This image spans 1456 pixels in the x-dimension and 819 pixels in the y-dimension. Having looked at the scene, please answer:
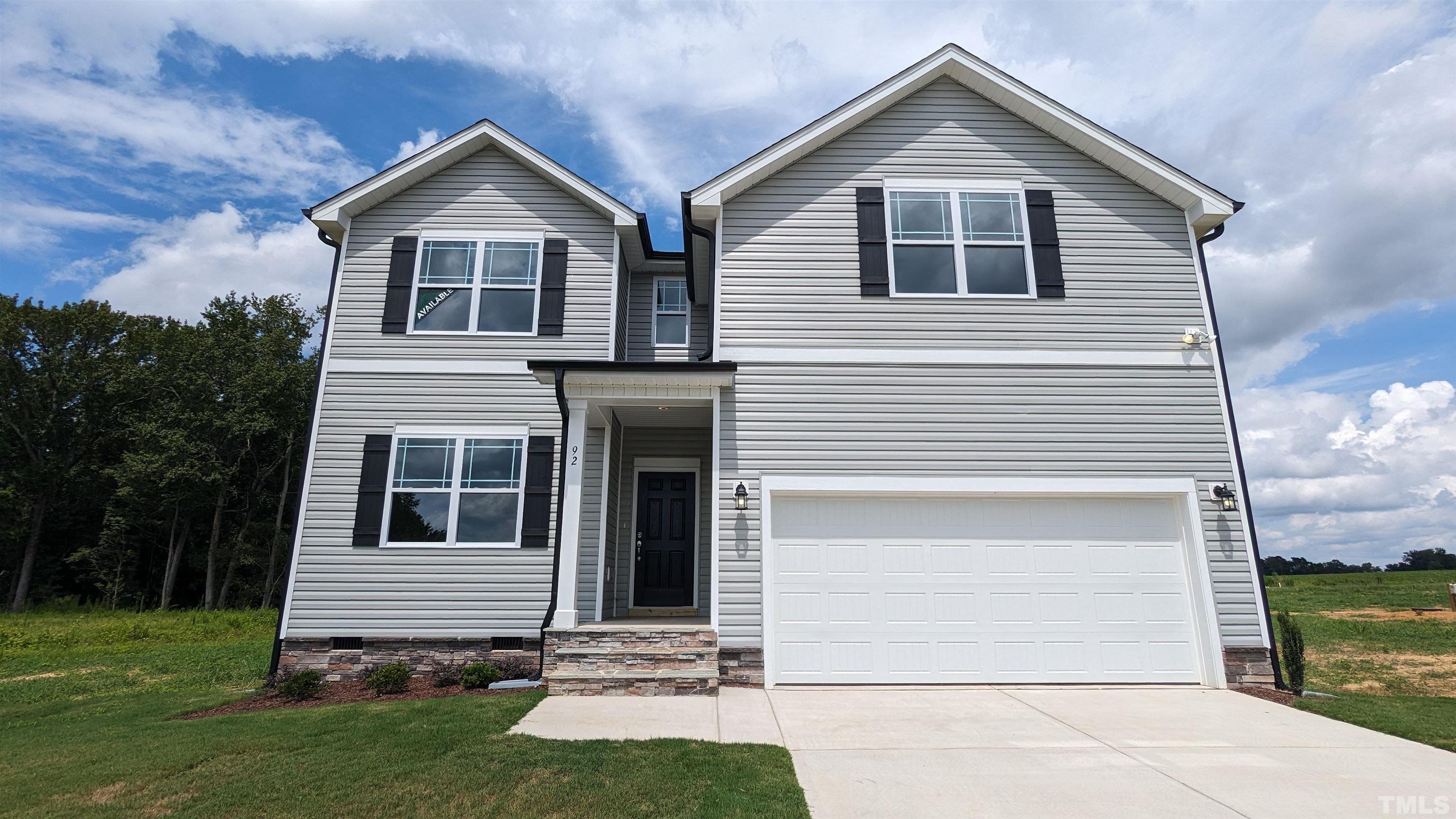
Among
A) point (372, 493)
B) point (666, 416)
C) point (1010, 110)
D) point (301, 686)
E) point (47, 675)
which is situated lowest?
point (47, 675)

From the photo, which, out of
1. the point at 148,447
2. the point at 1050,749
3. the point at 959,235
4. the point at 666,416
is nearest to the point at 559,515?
the point at 666,416

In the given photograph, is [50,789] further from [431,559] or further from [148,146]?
[148,146]

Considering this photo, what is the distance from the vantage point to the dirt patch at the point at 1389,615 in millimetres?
19047

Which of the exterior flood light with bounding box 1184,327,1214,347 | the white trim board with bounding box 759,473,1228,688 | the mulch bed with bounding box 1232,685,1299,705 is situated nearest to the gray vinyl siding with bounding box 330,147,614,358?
Answer: the white trim board with bounding box 759,473,1228,688

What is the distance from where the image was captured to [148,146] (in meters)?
14.7

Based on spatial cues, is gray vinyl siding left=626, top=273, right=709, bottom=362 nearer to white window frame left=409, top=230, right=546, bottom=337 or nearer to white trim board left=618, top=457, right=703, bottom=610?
white trim board left=618, top=457, right=703, bottom=610

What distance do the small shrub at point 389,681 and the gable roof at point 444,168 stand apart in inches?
245

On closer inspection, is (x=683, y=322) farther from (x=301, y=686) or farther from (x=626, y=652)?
(x=301, y=686)

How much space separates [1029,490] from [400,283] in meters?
8.73

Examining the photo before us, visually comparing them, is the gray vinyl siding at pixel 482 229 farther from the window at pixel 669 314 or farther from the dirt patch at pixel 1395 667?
the dirt patch at pixel 1395 667

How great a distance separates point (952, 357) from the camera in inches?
345

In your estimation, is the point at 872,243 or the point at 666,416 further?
the point at 666,416

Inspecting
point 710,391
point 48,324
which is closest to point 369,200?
point 710,391

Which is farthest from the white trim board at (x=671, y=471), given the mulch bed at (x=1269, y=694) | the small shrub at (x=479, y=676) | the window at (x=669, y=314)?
the mulch bed at (x=1269, y=694)
